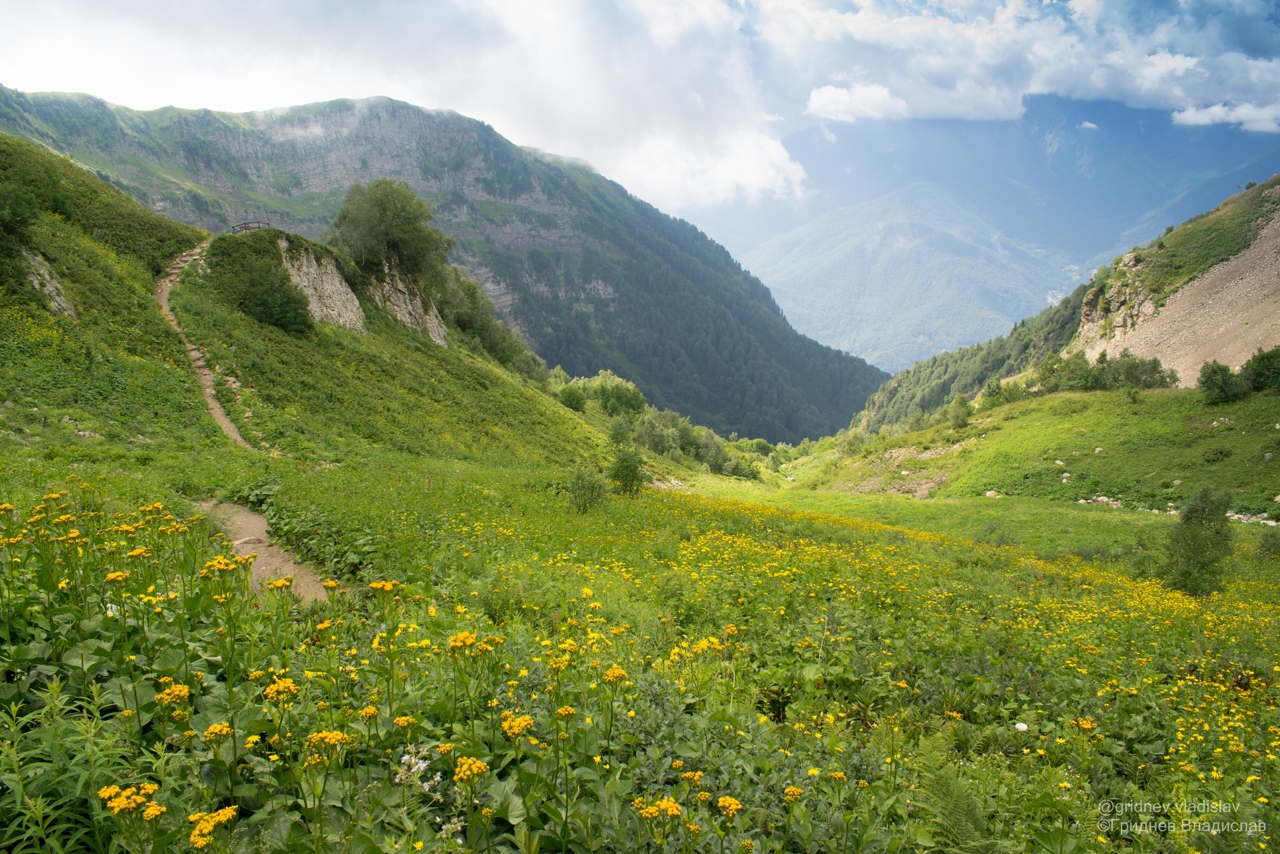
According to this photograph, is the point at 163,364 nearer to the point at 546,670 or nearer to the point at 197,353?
the point at 197,353

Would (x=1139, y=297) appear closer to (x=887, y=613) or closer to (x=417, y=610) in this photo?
(x=887, y=613)

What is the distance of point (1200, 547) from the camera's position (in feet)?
47.6

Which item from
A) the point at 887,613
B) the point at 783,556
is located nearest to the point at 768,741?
the point at 887,613

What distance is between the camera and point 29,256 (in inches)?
807

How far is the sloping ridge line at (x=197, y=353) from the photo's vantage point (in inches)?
812

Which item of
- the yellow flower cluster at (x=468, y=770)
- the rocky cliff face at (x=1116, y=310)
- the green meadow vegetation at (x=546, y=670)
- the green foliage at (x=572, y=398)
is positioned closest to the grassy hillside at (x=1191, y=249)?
the rocky cliff face at (x=1116, y=310)

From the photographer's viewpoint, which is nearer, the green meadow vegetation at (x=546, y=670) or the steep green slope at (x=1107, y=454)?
the green meadow vegetation at (x=546, y=670)

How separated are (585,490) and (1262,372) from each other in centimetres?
5359

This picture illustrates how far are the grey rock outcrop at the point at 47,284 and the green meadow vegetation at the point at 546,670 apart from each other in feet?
2.00

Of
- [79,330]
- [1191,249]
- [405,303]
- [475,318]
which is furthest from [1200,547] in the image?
Answer: [1191,249]

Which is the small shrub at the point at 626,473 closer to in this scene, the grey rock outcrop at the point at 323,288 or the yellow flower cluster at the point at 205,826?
the yellow flower cluster at the point at 205,826

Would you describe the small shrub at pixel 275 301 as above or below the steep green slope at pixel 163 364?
above

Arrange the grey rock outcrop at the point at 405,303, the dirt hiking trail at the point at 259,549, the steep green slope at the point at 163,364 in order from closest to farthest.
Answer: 1. the dirt hiking trail at the point at 259,549
2. the steep green slope at the point at 163,364
3. the grey rock outcrop at the point at 405,303

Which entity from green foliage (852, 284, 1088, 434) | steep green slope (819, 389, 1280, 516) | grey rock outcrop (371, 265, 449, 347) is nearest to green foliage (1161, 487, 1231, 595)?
steep green slope (819, 389, 1280, 516)
